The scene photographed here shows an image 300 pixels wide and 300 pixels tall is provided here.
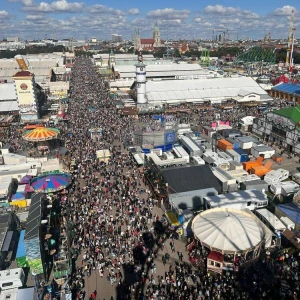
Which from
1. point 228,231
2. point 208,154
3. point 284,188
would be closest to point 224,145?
point 208,154

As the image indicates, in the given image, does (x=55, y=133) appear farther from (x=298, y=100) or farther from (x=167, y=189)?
(x=298, y=100)

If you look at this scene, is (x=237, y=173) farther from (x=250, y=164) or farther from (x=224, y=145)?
(x=224, y=145)

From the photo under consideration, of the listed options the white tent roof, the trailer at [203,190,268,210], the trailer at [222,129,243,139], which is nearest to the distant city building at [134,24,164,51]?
the white tent roof

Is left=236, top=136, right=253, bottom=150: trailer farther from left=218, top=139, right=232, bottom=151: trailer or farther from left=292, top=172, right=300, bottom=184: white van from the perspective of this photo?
left=292, top=172, right=300, bottom=184: white van

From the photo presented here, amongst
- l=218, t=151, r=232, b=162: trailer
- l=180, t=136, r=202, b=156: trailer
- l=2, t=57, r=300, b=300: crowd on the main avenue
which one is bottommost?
l=2, t=57, r=300, b=300: crowd on the main avenue

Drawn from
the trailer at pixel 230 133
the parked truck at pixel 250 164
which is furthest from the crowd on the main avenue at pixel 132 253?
the trailer at pixel 230 133

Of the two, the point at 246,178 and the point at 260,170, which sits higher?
the point at 246,178

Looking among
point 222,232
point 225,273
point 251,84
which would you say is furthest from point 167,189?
point 251,84
